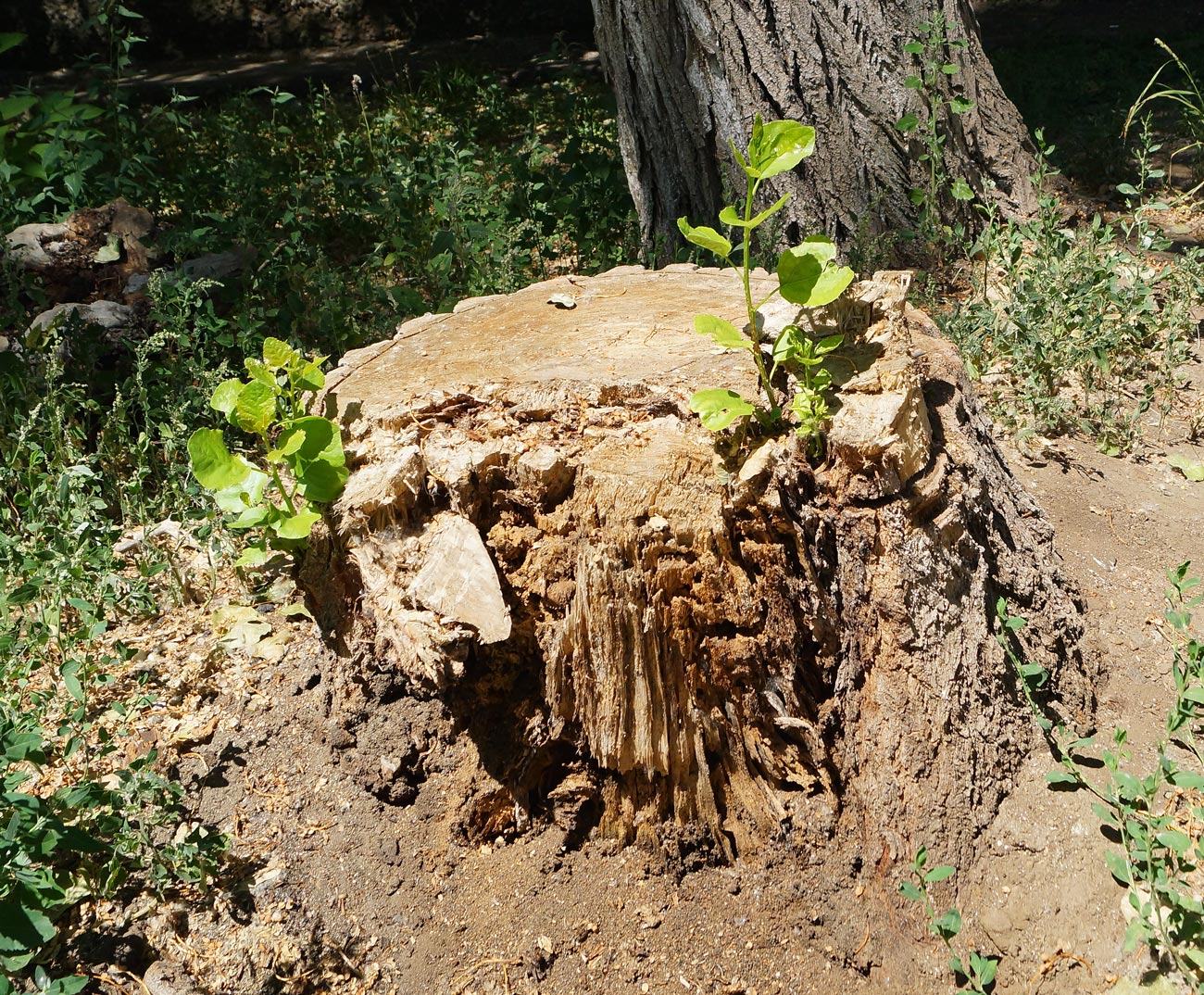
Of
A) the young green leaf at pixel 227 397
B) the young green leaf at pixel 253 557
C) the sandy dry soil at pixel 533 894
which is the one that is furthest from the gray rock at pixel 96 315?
the sandy dry soil at pixel 533 894

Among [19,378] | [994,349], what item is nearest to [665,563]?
[994,349]

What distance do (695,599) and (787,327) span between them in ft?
2.00

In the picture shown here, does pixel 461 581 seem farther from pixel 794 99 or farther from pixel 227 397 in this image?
pixel 794 99

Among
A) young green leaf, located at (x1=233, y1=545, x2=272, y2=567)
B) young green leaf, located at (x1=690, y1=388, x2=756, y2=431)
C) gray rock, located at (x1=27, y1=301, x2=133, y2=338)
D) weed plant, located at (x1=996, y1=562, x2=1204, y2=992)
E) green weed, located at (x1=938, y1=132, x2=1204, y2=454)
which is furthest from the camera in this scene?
gray rock, located at (x1=27, y1=301, x2=133, y2=338)

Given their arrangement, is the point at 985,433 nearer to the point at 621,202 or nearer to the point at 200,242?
the point at 621,202

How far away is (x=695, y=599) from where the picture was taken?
85.6 inches

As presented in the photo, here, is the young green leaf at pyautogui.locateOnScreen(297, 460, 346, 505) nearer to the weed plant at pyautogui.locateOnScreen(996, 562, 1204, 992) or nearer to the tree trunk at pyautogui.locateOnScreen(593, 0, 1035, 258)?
the weed plant at pyautogui.locateOnScreen(996, 562, 1204, 992)

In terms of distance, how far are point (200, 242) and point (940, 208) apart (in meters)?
2.85

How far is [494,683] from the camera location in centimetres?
229

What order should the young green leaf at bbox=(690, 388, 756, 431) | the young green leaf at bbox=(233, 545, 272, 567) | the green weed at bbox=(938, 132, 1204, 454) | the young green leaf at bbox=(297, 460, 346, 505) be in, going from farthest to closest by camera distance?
1. the green weed at bbox=(938, 132, 1204, 454)
2. the young green leaf at bbox=(233, 545, 272, 567)
3. the young green leaf at bbox=(297, 460, 346, 505)
4. the young green leaf at bbox=(690, 388, 756, 431)

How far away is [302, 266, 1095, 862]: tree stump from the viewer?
2145 millimetres

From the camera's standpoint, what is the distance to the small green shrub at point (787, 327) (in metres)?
2.13

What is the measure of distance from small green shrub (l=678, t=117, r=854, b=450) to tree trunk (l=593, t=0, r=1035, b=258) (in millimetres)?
1922

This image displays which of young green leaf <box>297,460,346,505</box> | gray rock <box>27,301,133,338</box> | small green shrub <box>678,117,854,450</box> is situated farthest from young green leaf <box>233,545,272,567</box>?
gray rock <box>27,301,133,338</box>
